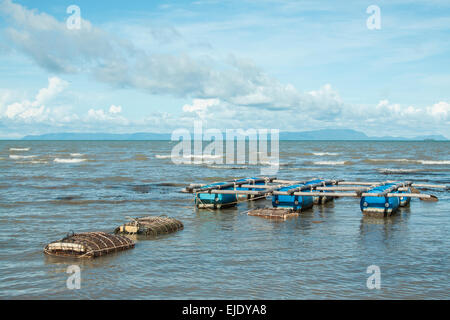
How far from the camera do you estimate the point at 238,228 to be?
20500mm

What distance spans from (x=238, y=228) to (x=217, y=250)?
4208 millimetres

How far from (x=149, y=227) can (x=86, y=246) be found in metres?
3.95

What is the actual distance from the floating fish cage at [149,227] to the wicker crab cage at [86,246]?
7.34 feet

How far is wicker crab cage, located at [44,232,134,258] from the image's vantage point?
14.8 m

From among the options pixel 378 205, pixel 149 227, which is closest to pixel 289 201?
pixel 378 205

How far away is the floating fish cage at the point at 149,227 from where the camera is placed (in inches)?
722

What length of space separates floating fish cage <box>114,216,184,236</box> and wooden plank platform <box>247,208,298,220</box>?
536 cm

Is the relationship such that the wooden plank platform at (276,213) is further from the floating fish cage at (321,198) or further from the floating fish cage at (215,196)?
the floating fish cage at (321,198)

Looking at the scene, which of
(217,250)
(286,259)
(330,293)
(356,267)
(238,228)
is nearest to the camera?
(330,293)

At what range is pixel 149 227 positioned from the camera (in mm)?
18453

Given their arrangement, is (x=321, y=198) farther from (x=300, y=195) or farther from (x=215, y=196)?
(x=215, y=196)

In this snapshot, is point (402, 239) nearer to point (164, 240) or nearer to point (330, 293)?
point (330, 293)

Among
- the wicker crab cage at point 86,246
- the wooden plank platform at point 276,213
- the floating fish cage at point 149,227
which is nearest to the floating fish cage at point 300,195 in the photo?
the wooden plank platform at point 276,213
